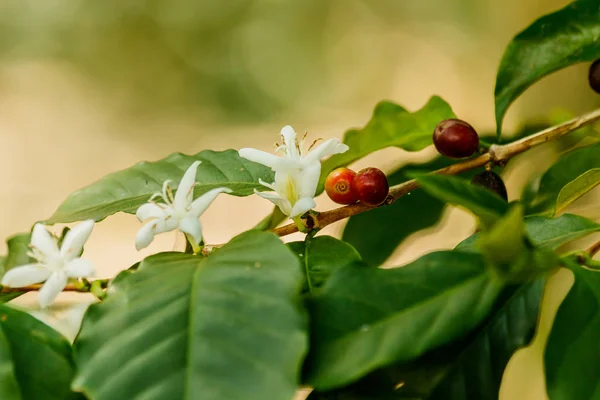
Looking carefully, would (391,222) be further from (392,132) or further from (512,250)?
(512,250)

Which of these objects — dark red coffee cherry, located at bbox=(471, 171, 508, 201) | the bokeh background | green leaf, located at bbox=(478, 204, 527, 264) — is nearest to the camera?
green leaf, located at bbox=(478, 204, 527, 264)

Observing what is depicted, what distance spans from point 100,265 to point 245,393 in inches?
52.6

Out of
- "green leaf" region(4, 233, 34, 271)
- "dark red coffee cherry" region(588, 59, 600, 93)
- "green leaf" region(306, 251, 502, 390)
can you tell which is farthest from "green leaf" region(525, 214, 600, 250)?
"green leaf" region(4, 233, 34, 271)

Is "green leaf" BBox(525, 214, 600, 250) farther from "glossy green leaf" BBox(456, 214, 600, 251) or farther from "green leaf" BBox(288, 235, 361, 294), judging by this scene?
"green leaf" BBox(288, 235, 361, 294)

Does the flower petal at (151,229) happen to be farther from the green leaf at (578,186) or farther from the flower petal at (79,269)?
the green leaf at (578,186)

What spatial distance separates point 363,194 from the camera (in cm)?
51

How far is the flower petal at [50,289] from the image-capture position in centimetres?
44

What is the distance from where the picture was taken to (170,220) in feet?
1.49

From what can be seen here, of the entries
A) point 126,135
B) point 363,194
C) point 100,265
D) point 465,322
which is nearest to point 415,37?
point 126,135

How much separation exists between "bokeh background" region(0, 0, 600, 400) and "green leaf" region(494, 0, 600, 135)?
3.38 feet

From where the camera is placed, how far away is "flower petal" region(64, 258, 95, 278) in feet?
1.44

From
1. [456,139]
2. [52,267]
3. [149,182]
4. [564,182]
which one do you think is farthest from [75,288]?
[564,182]

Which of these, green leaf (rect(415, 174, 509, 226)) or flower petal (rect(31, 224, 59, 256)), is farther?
flower petal (rect(31, 224, 59, 256))

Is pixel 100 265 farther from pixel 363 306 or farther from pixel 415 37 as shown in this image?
pixel 363 306
